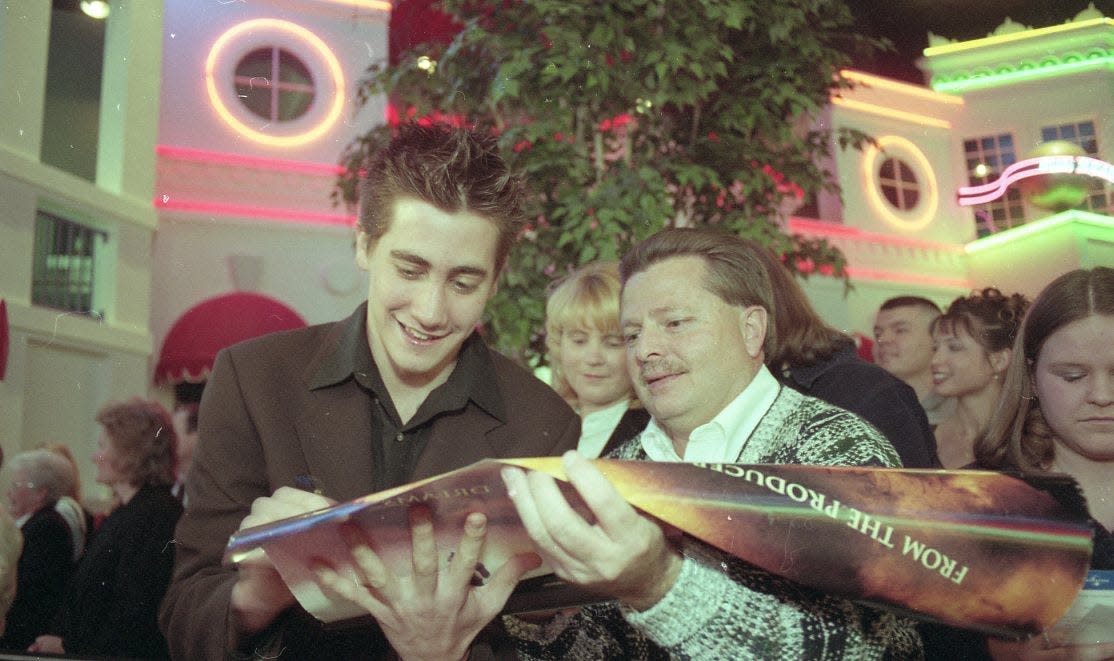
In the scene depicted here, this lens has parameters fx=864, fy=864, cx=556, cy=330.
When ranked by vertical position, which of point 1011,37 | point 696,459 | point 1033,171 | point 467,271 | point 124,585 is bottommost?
point 124,585

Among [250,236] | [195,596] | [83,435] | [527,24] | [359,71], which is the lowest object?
[195,596]

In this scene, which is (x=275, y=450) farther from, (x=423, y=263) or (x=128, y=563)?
(x=128, y=563)

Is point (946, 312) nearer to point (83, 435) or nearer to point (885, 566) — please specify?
point (885, 566)

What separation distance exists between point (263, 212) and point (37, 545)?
7.82 ft

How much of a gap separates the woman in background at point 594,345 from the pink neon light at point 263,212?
217 centimetres

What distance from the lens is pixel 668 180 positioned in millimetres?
2803

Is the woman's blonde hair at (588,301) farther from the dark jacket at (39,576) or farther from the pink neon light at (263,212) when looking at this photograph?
the pink neon light at (263,212)

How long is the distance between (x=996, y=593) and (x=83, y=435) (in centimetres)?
232

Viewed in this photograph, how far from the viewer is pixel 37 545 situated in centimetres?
199

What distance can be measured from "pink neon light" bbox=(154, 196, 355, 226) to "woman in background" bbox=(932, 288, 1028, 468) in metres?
2.85

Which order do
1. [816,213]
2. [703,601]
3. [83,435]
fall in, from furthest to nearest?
[816,213], [83,435], [703,601]

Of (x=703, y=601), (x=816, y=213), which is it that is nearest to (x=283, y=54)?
(x=816, y=213)

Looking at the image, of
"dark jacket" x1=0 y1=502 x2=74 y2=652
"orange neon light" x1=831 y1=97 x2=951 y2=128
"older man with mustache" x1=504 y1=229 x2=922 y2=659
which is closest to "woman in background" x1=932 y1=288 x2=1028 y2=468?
"orange neon light" x1=831 y1=97 x2=951 y2=128

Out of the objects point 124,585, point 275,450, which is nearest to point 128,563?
point 124,585
